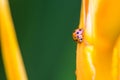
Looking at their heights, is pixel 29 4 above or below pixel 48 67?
above

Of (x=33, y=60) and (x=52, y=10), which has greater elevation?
(x=52, y=10)

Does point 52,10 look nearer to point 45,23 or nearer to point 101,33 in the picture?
point 45,23

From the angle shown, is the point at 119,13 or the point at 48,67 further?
the point at 48,67

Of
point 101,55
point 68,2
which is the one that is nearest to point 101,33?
point 101,55

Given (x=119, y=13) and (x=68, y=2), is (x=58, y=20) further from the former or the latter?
(x=119, y=13)

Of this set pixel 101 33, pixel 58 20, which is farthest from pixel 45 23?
pixel 101 33

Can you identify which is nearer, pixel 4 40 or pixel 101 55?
pixel 101 55
